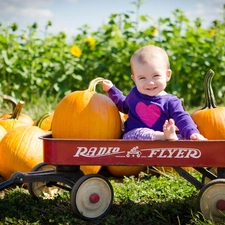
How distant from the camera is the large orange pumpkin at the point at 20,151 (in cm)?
430

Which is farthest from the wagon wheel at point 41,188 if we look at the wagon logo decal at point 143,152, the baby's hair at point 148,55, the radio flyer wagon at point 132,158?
the baby's hair at point 148,55

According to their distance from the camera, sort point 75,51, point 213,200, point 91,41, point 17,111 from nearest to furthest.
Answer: point 213,200 < point 17,111 < point 75,51 < point 91,41

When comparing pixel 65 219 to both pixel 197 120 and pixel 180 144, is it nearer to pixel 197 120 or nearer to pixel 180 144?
pixel 180 144

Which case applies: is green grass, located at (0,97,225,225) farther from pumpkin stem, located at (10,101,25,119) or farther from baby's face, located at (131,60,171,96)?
pumpkin stem, located at (10,101,25,119)

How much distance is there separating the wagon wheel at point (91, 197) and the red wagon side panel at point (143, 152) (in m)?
0.13

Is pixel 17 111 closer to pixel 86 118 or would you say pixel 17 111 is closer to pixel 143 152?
pixel 86 118

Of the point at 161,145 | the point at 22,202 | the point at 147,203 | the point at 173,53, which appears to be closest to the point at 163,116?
the point at 161,145

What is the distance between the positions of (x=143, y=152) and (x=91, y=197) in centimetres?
43

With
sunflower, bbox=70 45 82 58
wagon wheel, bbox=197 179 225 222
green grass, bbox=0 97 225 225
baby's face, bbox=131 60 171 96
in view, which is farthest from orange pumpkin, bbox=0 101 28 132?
sunflower, bbox=70 45 82 58

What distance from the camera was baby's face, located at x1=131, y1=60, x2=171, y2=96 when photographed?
3.65m

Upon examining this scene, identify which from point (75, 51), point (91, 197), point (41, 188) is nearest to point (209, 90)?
point (91, 197)

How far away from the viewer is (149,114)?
371 centimetres

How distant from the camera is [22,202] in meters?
3.76

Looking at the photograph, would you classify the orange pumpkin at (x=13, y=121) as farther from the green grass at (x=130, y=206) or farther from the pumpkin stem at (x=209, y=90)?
the pumpkin stem at (x=209, y=90)
